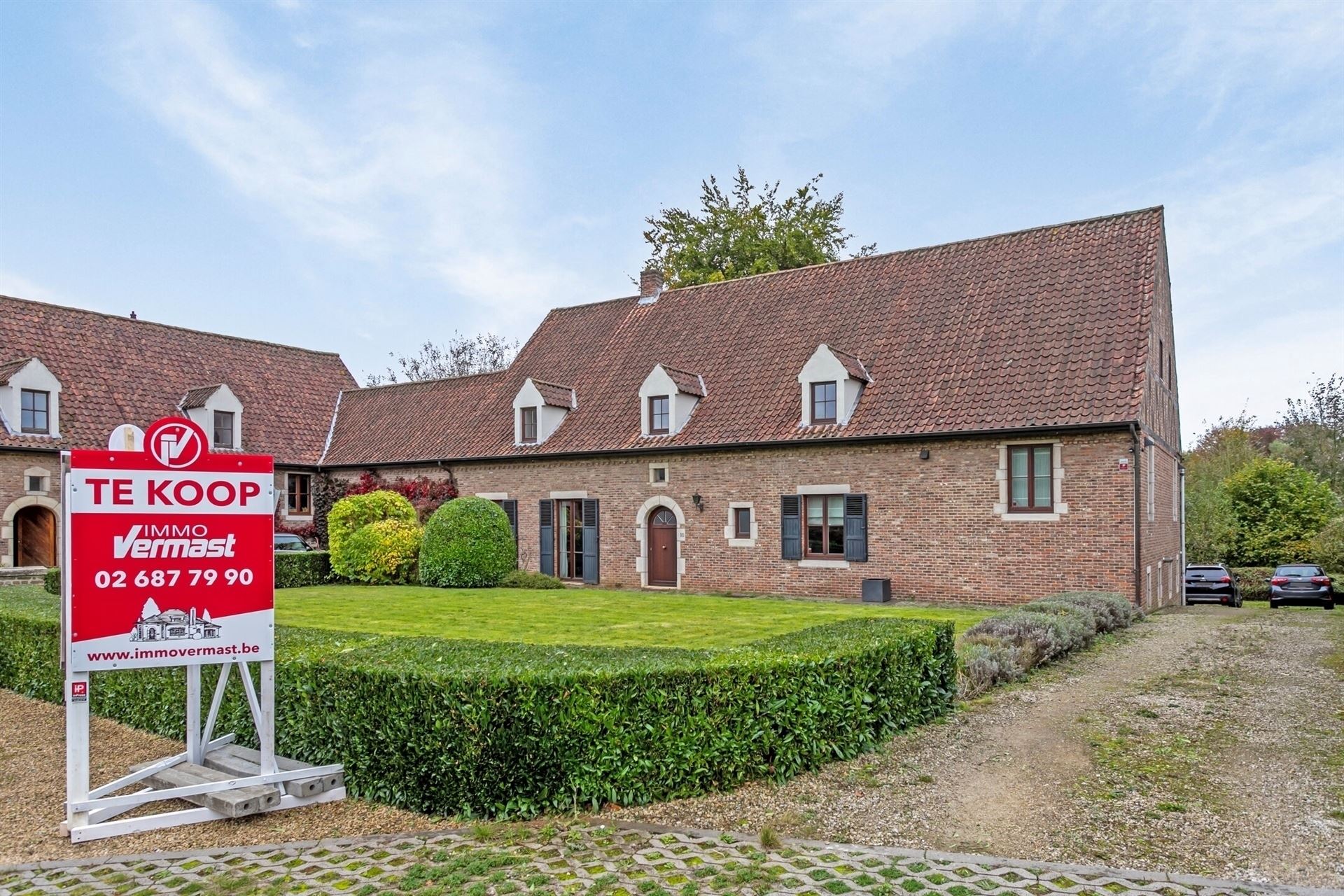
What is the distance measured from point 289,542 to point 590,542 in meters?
9.31

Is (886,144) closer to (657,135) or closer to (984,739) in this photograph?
(657,135)

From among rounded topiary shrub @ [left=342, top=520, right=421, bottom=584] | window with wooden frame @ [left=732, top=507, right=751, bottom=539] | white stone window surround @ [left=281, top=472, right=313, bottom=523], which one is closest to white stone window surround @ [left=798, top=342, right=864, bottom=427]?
window with wooden frame @ [left=732, top=507, right=751, bottom=539]

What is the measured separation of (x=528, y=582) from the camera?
22547 mm

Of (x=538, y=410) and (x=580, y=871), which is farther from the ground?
(x=538, y=410)

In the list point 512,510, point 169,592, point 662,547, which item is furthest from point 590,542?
point 169,592

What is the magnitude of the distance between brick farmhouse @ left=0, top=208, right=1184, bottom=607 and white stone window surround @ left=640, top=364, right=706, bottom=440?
6 cm

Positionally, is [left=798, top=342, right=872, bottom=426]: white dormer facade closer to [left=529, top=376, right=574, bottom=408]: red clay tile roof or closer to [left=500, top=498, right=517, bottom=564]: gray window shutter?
[left=529, top=376, right=574, bottom=408]: red clay tile roof

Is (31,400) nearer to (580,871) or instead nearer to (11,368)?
(11,368)

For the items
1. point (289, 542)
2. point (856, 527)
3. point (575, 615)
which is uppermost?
point (856, 527)

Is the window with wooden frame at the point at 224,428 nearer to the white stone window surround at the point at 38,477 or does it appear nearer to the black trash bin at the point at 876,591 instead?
the white stone window surround at the point at 38,477

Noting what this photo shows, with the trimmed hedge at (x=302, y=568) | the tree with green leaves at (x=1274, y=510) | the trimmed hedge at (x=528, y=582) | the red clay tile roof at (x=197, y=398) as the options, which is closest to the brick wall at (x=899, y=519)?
the trimmed hedge at (x=528, y=582)

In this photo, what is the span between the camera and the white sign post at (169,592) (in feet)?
19.5

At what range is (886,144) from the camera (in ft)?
50.9

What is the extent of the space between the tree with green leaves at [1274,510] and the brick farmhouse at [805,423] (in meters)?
15.9
